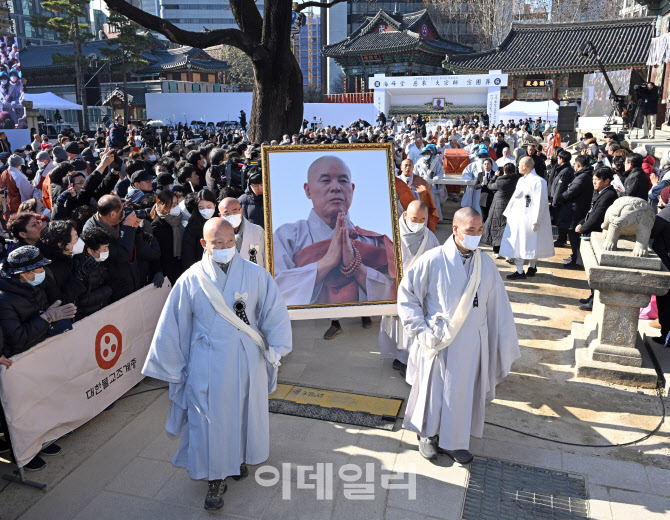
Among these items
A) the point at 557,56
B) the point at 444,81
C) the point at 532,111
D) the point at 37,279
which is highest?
the point at 557,56

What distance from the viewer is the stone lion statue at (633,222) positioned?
15.5ft

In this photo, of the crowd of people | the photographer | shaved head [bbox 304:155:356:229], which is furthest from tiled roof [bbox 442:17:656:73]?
shaved head [bbox 304:155:356:229]

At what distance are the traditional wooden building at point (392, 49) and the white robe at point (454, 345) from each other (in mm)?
39469

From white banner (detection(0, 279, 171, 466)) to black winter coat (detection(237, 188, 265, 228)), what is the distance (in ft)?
4.76

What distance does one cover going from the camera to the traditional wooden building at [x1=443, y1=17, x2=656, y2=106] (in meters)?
30.2

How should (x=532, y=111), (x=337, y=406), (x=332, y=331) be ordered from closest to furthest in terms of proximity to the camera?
(x=337, y=406)
(x=332, y=331)
(x=532, y=111)

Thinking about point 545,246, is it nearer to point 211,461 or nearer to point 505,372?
point 505,372

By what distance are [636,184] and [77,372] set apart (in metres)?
6.90

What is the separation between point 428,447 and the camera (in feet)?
12.6

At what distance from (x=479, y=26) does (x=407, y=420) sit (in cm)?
5139

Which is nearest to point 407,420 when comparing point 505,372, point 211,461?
point 505,372

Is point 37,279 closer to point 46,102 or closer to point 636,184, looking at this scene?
point 636,184

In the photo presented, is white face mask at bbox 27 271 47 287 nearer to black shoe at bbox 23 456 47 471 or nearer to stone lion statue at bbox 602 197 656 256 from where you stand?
black shoe at bbox 23 456 47 471

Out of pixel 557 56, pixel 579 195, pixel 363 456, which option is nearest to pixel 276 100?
pixel 579 195
